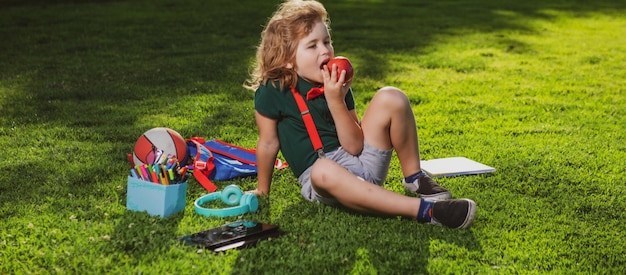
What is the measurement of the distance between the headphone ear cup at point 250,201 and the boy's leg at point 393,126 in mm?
648

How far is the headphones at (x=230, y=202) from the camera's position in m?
3.91

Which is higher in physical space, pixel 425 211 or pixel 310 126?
pixel 310 126

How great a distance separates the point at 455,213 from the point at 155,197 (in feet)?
4.72

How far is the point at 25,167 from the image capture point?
15.5ft

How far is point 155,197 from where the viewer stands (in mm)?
3834

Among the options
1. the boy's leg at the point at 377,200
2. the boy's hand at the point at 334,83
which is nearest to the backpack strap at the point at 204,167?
the boy's leg at the point at 377,200

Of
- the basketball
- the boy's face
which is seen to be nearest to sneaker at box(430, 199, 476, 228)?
the boy's face

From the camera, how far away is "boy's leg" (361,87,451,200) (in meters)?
3.92

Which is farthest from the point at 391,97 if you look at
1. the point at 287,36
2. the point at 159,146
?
the point at 159,146

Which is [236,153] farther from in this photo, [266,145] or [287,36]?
[287,36]

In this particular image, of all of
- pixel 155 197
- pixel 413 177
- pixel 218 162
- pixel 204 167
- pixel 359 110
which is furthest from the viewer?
pixel 359 110

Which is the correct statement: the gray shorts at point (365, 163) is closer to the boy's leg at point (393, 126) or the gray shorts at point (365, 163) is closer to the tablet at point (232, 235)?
the boy's leg at point (393, 126)

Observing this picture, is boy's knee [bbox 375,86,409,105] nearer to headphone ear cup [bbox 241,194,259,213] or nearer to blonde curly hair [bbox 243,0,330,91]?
blonde curly hair [bbox 243,0,330,91]

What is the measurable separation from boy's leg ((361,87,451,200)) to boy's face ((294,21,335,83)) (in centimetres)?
32
